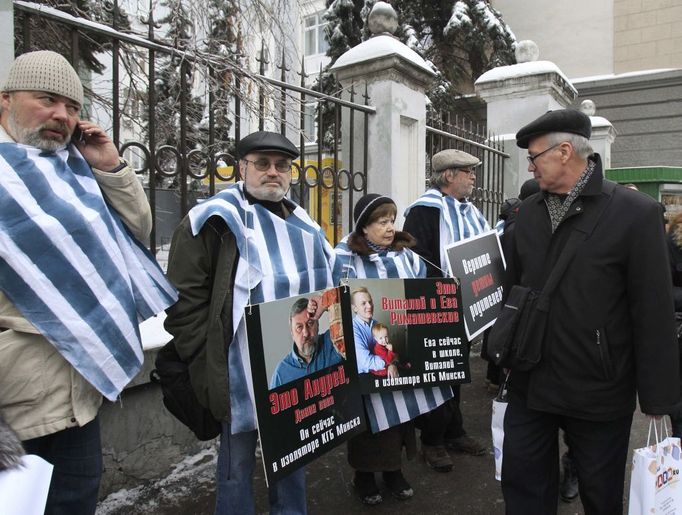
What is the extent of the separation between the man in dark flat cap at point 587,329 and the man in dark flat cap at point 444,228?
1.10 m

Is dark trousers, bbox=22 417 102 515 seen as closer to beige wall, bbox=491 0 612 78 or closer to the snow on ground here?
the snow on ground

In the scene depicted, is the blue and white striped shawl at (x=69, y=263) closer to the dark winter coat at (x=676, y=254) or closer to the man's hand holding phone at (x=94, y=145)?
the man's hand holding phone at (x=94, y=145)

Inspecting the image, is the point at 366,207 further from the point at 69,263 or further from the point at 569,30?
the point at 569,30

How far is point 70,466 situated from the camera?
1.82m

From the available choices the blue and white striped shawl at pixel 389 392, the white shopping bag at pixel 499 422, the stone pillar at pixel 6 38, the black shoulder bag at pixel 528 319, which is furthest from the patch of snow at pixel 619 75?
the stone pillar at pixel 6 38

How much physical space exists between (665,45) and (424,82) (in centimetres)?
1390

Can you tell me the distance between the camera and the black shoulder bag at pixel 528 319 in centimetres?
215

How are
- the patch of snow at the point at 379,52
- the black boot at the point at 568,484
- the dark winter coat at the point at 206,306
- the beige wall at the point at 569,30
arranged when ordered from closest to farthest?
the dark winter coat at the point at 206,306 → the black boot at the point at 568,484 → the patch of snow at the point at 379,52 → the beige wall at the point at 569,30

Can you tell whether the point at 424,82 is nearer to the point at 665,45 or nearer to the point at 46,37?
the point at 46,37

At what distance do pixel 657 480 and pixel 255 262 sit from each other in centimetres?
178

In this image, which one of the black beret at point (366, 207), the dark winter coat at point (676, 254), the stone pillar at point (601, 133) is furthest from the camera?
the stone pillar at point (601, 133)

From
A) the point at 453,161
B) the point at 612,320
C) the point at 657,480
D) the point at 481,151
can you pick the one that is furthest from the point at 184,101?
the point at 481,151

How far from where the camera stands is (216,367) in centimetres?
211

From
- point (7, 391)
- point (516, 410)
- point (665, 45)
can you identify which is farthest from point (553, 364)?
point (665, 45)
